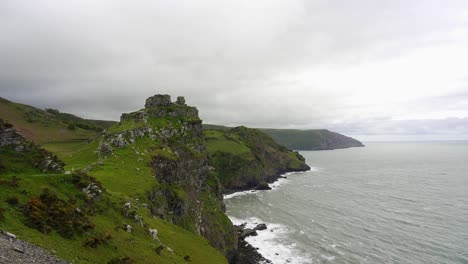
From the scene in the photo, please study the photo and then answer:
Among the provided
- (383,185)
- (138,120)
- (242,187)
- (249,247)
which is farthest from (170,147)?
(383,185)

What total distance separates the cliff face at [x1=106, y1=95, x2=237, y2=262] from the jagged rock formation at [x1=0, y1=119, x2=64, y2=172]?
19.0 m

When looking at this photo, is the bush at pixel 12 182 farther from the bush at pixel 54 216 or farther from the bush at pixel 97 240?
the bush at pixel 97 240

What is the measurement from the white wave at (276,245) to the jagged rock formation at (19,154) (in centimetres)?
5317

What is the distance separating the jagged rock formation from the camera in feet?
101

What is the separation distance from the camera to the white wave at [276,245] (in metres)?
68.6

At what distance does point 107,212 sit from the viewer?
3266 cm

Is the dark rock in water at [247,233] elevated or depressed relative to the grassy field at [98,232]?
depressed

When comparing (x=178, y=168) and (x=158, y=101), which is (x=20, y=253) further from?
(x=158, y=101)

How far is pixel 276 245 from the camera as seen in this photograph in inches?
3071

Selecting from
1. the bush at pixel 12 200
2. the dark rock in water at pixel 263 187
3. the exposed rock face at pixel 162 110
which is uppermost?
the exposed rock face at pixel 162 110

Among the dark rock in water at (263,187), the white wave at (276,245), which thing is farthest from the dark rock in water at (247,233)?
the dark rock in water at (263,187)

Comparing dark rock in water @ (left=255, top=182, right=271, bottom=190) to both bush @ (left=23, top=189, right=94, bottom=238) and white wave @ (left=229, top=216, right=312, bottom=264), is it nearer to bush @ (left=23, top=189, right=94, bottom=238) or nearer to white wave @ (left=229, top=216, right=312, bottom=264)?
white wave @ (left=229, top=216, right=312, bottom=264)

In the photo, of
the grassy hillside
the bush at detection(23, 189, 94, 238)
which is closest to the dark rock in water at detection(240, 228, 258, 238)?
the grassy hillside

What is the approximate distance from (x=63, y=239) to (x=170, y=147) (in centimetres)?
5486
